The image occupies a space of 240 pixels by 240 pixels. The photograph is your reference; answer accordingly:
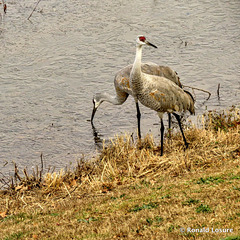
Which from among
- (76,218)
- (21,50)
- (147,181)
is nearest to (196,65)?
(21,50)

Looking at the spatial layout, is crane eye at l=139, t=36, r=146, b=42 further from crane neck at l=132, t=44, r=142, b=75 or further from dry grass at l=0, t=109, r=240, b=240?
dry grass at l=0, t=109, r=240, b=240

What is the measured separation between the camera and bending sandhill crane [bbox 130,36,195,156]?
9.26 meters

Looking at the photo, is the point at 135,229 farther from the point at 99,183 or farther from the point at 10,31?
the point at 10,31


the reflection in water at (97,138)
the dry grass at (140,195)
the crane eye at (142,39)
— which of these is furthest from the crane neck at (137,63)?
the reflection in water at (97,138)

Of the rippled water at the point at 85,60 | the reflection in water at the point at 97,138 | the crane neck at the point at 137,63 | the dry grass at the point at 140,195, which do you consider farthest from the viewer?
the rippled water at the point at 85,60

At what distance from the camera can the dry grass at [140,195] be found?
19.6 ft

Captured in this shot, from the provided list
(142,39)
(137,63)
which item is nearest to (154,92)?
(137,63)

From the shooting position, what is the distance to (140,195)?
7406 mm

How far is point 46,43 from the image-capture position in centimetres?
1670

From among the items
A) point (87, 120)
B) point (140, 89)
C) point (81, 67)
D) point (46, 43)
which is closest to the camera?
point (140, 89)

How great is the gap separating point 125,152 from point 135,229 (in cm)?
397

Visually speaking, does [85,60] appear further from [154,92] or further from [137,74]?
[137,74]

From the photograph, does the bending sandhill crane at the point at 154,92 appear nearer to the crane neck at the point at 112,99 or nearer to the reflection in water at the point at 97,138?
the reflection in water at the point at 97,138

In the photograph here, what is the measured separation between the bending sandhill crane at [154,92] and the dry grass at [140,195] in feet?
2.35
